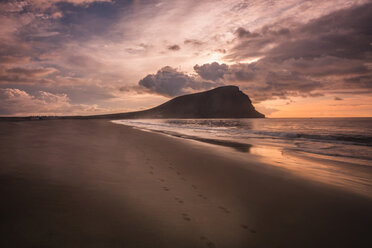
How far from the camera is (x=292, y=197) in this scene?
17.3 feet

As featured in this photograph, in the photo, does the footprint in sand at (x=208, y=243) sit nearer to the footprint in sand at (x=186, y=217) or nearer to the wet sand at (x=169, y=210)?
the wet sand at (x=169, y=210)

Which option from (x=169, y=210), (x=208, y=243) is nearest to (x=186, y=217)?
(x=169, y=210)

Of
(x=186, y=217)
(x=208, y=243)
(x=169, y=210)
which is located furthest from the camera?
(x=169, y=210)

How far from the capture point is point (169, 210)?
13.5 feet

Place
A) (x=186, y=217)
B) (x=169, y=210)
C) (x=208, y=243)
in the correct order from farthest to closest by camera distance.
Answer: (x=169, y=210) → (x=186, y=217) → (x=208, y=243)

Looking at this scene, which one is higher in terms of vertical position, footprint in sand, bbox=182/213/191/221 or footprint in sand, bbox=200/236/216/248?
footprint in sand, bbox=182/213/191/221

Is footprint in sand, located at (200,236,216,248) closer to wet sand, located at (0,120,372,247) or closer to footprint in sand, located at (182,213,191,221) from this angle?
wet sand, located at (0,120,372,247)

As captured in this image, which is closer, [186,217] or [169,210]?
[186,217]

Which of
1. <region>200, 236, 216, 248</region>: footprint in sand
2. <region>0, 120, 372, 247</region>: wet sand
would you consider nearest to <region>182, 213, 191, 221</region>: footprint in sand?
<region>0, 120, 372, 247</region>: wet sand

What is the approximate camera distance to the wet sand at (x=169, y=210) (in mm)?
3104

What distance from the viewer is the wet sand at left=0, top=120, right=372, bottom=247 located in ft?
10.2

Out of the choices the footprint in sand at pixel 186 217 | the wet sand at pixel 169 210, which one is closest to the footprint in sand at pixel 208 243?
the wet sand at pixel 169 210

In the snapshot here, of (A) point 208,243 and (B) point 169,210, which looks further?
(B) point 169,210

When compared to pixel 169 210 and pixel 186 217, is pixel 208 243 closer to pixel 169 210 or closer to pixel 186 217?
pixel 186 217
